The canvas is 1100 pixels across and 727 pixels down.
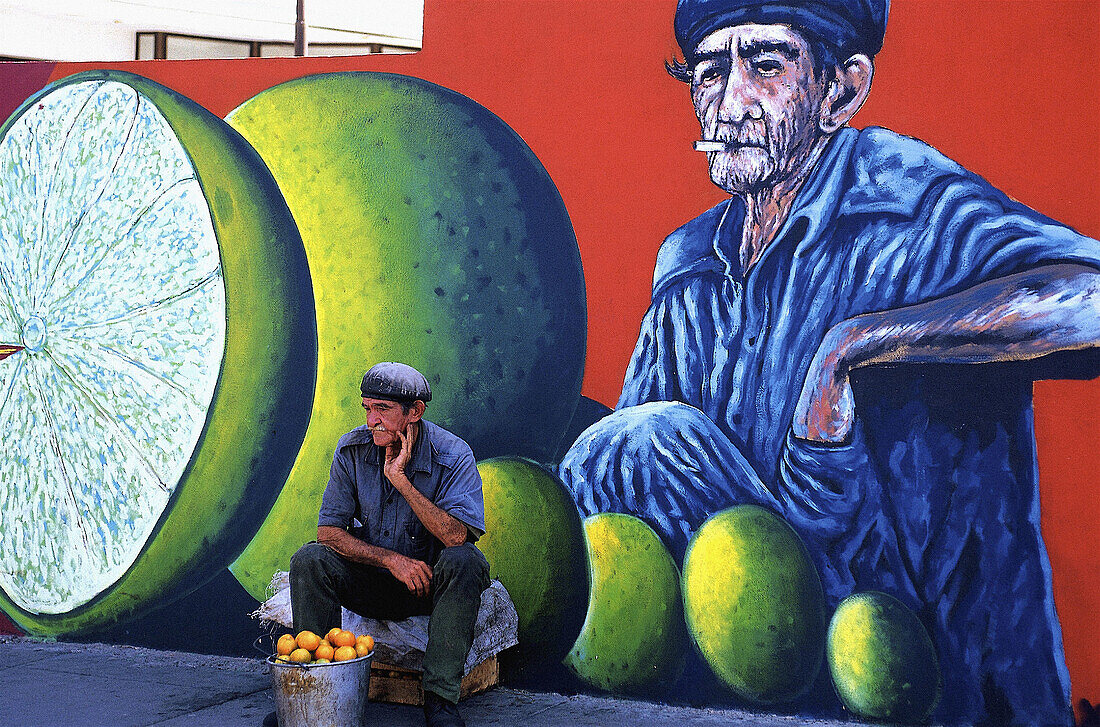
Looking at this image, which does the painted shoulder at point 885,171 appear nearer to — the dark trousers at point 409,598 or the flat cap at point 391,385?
the flat cap at point 391,385

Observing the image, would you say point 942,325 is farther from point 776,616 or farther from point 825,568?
point 776,616

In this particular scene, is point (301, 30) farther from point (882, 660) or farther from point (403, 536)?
point (882, 660)

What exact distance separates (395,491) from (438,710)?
0.84 m

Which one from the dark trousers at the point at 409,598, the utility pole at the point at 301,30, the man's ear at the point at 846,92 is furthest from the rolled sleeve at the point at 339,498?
the utility pole at the point at 301,30

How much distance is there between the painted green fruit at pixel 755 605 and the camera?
4.09 metres

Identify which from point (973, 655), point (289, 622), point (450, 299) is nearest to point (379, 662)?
point (289, 622)

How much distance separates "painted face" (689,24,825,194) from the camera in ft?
13.6

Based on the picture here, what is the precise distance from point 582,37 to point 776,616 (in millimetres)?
2479

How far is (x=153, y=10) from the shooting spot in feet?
48.8

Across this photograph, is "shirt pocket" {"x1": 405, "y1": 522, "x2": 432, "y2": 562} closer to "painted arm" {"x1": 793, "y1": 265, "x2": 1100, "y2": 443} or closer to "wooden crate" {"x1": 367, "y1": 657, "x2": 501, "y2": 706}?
"wooden crate" {"x1": 367, "y1": 657, "x2": 501, "y2": 706}

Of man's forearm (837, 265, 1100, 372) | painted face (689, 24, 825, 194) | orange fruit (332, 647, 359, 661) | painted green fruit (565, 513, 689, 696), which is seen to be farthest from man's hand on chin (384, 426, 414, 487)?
man's forearm (837, 265, 1100, 372)

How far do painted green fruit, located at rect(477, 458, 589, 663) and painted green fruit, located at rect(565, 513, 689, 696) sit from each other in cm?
6

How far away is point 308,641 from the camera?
362 cm

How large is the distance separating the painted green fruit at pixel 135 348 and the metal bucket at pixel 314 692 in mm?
1388
